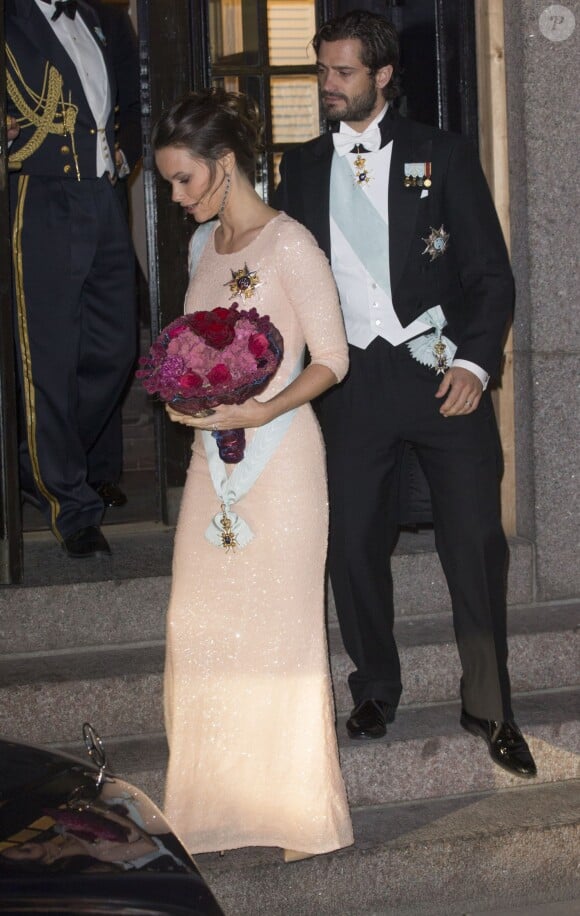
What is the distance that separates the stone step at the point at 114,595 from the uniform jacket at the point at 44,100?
64.1 inches

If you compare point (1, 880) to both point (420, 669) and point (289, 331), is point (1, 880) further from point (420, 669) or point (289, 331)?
point (420, 669)

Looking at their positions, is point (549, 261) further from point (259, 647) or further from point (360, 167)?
point (259, 647)

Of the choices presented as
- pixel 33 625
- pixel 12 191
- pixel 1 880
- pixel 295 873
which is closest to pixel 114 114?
pixel 12 191

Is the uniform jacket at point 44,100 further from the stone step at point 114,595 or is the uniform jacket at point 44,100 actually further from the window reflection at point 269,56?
the stone step at point 114,595

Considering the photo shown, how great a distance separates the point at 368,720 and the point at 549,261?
2060mm

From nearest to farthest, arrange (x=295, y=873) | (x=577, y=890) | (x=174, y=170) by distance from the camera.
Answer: (x=174, y=170) → (x=295, y=873) → (x=577, y=890)

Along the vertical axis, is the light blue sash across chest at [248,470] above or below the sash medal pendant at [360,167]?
below

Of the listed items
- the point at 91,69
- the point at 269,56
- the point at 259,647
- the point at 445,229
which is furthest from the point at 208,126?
the point at 269,56

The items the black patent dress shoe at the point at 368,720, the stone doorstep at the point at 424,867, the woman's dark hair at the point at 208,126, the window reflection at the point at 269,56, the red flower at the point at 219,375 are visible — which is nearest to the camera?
the red flower at the point at 219,375

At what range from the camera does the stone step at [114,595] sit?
4910mm

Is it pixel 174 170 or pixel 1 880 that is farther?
pixel 174 170

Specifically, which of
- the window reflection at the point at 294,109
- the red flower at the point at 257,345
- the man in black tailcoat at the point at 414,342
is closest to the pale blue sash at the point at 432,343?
the man in black tailcoat at the point at 414,342

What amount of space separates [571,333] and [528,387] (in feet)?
0.90

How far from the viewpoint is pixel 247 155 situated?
144 inches
